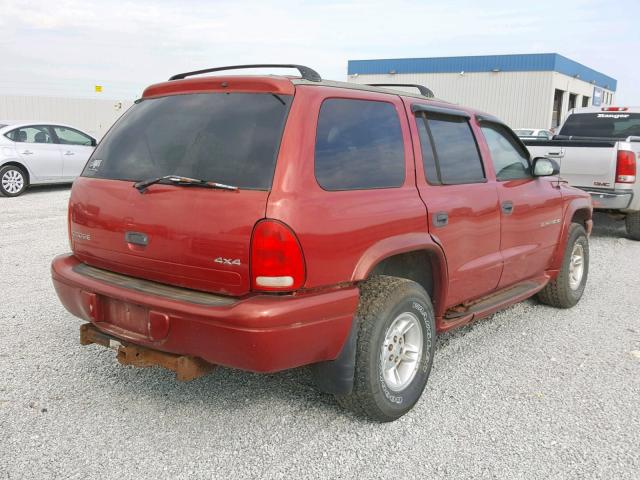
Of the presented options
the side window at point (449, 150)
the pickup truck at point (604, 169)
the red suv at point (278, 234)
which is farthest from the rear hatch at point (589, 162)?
the red suv at point (278, 234)

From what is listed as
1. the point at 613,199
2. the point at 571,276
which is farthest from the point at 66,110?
the point at 571,276

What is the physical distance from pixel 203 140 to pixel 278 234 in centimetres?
71

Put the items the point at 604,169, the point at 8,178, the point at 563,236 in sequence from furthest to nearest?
1. the point at 8,178
2. the point at 604,169
3. the point at 563,236

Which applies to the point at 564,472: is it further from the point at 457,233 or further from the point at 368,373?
the point at 457,233

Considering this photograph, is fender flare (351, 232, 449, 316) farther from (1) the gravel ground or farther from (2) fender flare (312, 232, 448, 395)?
(1) the gravel ground

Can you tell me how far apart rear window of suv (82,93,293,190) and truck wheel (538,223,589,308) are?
3473 mm

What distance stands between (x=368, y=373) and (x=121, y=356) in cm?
129

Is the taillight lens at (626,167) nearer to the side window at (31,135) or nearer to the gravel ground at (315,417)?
the gravel ground at (315,417)

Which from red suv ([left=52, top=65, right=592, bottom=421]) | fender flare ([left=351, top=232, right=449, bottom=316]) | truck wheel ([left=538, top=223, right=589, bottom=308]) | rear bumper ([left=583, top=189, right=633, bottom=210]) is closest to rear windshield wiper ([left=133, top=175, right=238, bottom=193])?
red suv ([left=52, top=65, right=592, bottom=421])

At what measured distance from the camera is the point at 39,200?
1205 centimetres

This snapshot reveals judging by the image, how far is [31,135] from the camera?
12.9 meters

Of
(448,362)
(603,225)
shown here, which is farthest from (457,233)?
(603,225)

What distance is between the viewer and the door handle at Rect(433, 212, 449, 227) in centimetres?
353

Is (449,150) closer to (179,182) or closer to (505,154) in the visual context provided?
(505,154)
